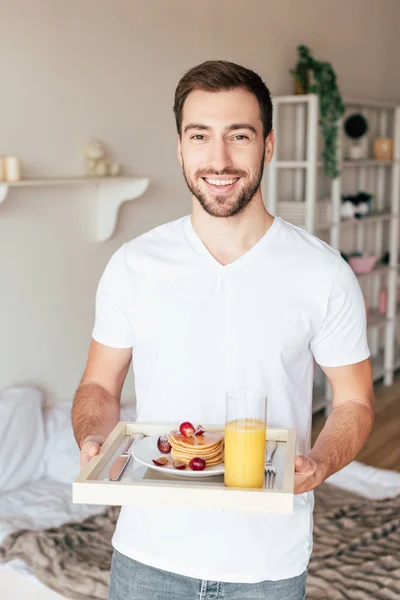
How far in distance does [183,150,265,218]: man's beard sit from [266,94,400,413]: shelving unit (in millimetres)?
2885

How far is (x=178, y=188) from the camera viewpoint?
12.4 ft

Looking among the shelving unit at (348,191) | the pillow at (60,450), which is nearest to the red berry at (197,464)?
the pillow at (60,450)

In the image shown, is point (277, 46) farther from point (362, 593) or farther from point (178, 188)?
point (362, 593)

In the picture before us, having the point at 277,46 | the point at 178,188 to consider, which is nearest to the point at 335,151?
the point at 277,46

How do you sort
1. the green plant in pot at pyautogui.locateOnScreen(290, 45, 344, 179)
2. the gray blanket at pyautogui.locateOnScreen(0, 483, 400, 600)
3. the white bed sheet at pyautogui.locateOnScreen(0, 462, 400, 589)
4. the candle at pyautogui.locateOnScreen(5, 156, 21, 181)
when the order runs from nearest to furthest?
the gray blanket at pyautogui.locateOnScreen(0, 483, 400, 600) → the white bed sheet at pyautogui.locateOnScreen(0, 462, 400, 589) → the candle at pyautogui.locateOnScreen(5, 156, 21, 181) → the green plant in pot at pyautogui.locateOnScreen(290, 45, 344, 179)

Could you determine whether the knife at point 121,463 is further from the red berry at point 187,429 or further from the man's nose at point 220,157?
the man's nose at point 220,157

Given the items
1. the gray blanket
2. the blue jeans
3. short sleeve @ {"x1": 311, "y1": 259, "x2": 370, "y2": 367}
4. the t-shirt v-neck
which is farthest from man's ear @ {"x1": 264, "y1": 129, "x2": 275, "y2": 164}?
the gray blanket

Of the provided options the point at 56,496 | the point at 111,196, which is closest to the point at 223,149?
the point at 56,496

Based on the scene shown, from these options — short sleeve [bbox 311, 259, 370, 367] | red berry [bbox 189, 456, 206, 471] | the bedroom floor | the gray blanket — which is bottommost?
the bedroom floor

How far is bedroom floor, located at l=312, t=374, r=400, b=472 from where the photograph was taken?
13.0 feet

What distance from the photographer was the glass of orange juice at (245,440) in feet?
3.76

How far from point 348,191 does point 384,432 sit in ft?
5.63

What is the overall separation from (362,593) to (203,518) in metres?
1.25

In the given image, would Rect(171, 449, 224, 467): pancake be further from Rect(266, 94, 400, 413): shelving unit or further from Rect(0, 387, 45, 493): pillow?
Rect(266, 94, 400, 413): shelving unit
